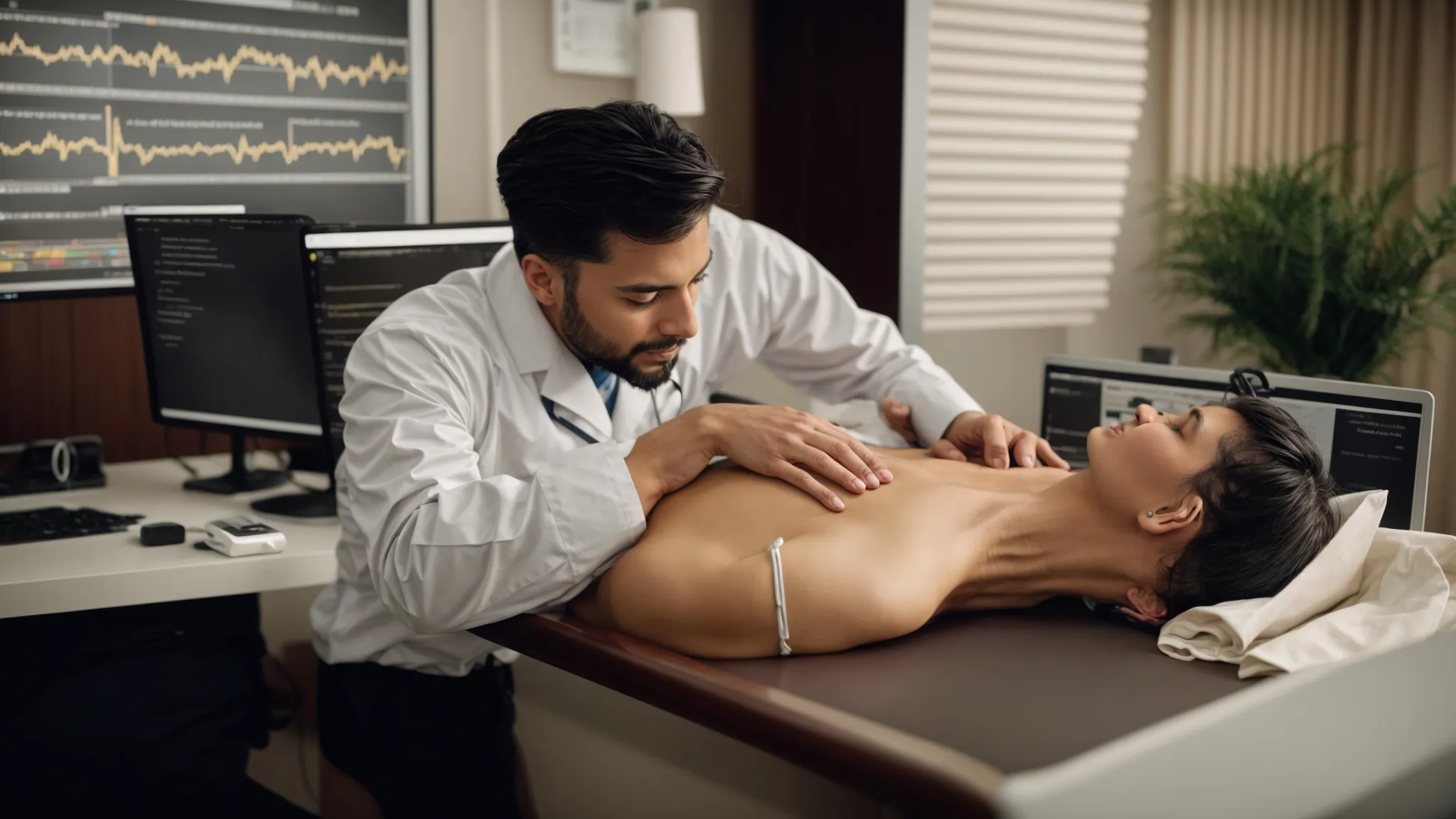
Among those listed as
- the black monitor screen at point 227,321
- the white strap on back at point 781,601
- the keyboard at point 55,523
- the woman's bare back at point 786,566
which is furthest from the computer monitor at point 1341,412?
the keyboard at point 55,523

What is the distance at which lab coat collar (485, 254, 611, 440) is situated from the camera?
5.62 ft

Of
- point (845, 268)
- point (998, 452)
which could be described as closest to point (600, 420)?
point (998, 452)

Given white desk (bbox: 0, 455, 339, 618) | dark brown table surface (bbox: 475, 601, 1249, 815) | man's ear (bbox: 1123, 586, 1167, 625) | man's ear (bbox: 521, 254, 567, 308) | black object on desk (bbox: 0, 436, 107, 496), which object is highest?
man's ear (bbox: 521, 254, 567, 308)

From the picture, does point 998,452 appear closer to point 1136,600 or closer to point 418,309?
point 1136,600

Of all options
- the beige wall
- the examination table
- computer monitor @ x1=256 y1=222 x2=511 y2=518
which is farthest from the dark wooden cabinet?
the examination table

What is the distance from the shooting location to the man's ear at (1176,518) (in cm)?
137

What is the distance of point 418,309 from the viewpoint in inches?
66.4

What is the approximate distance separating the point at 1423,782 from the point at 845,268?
207cm

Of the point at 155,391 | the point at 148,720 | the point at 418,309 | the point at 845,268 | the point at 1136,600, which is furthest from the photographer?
the point at 845,268

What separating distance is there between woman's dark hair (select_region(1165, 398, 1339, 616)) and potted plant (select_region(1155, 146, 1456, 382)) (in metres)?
1.81

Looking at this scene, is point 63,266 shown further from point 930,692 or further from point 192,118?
point 930,692

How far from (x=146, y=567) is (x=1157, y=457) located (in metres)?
1.46

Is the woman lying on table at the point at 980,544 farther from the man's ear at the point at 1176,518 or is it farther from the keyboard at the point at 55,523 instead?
the keyboard at the point at 55,523

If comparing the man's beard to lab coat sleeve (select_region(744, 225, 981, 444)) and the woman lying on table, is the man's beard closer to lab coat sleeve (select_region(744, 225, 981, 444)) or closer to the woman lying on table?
the woman lying on table
